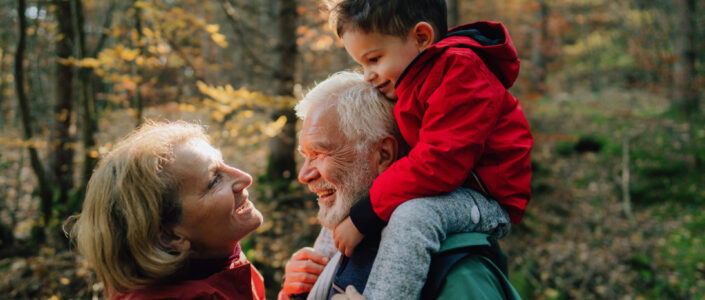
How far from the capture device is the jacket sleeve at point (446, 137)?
1574 millimetres

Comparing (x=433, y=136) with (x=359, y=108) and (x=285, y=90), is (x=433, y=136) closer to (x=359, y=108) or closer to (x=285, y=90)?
(x=359, y=108)

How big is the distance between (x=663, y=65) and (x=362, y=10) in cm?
1254

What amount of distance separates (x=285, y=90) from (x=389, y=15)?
4.56 meters

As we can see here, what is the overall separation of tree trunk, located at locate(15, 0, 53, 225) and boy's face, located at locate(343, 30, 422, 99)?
378 cm

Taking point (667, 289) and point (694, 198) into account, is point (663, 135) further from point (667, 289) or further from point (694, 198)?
point (667, 289)

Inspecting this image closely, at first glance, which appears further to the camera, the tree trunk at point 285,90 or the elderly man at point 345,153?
the tree trunk at point 285,90

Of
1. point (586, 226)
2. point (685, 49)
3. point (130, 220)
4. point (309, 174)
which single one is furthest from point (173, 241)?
point (685, 49)

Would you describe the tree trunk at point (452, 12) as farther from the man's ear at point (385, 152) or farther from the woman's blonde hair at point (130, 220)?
the woman's blonde hair at point (130, 220)

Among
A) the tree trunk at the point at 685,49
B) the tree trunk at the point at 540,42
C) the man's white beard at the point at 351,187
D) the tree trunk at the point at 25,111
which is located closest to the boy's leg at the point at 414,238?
the man's white beard at the point at 351,187

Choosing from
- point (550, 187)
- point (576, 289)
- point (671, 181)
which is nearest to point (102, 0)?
point (550, 187)

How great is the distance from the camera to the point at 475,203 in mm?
1686

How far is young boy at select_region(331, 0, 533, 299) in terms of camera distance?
5.03 ft

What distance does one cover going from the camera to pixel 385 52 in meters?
1.93

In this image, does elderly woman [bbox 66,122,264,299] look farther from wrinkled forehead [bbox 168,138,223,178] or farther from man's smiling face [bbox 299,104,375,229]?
man's smiling face [bbox 299,104,375,229]
